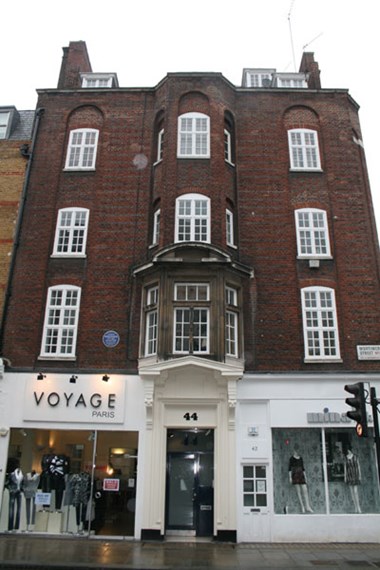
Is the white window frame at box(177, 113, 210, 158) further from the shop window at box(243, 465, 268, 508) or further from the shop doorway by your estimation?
the shop window at box(243, 465, 268, 508)

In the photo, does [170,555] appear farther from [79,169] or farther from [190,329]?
[79,169]

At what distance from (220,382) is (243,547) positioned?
15.8ft

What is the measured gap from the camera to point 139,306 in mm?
16594

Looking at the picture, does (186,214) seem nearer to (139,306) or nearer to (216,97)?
(139,306)

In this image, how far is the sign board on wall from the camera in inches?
599

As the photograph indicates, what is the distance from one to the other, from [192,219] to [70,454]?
9.33 meters

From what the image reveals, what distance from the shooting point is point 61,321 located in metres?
16.5

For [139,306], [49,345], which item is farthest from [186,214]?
[49,345]

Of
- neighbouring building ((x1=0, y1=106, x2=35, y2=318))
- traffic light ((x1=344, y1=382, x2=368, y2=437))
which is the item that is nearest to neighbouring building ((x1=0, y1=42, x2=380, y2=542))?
neighbouring building ((x1=0, y1=106, x2=35, y2=318))

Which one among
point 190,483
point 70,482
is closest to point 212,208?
point 190,483

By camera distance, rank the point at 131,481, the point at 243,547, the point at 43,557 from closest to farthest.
A: the point at 43,557, the point at 243,547, the point at 131,481

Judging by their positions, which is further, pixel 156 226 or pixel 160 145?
pixel 160 145

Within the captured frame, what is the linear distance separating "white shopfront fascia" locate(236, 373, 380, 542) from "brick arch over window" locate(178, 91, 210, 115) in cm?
1121

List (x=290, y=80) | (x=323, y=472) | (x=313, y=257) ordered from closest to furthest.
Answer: (x=323, y=472), (x=313, y=257), (x=290, y=80)
